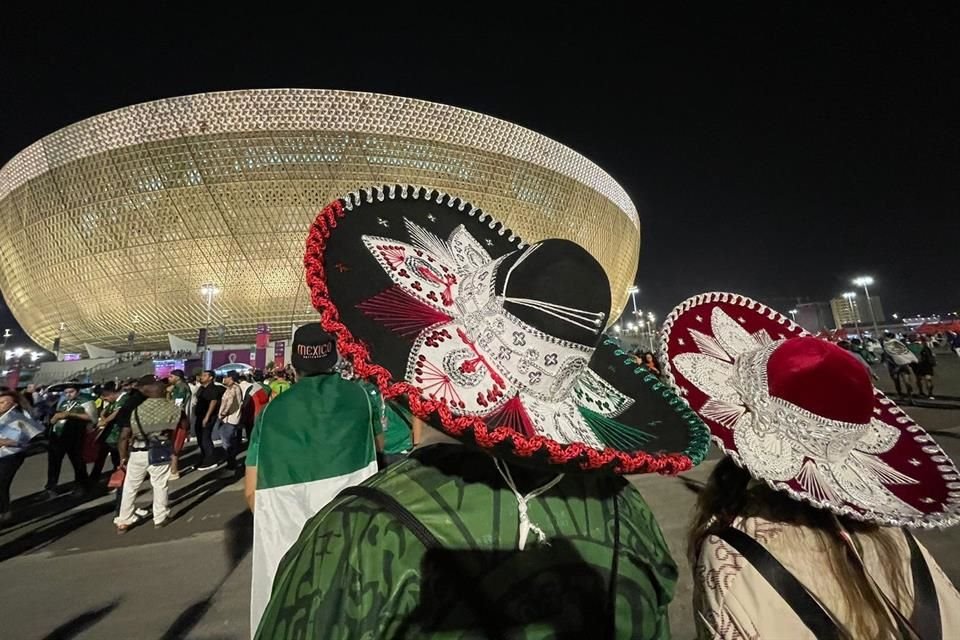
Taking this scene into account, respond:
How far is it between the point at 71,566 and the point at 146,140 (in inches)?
1104

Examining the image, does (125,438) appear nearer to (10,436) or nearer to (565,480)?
(10,436)

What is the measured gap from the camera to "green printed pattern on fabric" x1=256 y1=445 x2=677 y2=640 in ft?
1.95

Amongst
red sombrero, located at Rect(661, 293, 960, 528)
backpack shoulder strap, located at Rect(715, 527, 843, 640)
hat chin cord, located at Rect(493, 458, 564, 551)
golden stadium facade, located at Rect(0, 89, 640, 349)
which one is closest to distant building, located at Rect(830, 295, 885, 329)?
golden stadium facade, located at Rect(0, 89, 640, 349)

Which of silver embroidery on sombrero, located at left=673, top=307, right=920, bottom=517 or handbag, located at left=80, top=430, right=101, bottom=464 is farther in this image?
handbag, located at left=80, top=430, right=101, bottom=464

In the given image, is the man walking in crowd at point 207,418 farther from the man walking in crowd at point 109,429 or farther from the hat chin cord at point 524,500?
the hat chin cord at point 524,500

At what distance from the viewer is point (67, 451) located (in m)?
5.97

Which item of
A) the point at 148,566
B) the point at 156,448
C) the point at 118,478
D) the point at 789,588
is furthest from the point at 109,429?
the point at 789,588

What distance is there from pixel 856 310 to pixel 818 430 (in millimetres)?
50696

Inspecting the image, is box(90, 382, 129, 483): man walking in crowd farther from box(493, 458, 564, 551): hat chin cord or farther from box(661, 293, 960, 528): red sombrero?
box(661, 293, 960, 528): red sombrero

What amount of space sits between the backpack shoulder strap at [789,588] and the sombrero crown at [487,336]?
0.82 ft

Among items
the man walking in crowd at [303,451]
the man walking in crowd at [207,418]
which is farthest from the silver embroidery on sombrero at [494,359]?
the man walking in crowd at [207,418]

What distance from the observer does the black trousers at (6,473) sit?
4.65 meters

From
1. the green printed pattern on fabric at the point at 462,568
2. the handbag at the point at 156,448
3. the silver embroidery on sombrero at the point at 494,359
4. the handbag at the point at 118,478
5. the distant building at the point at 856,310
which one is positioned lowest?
the handbag at the point at 118,478

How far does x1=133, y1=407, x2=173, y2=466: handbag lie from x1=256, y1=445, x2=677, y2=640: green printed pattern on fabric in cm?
463
